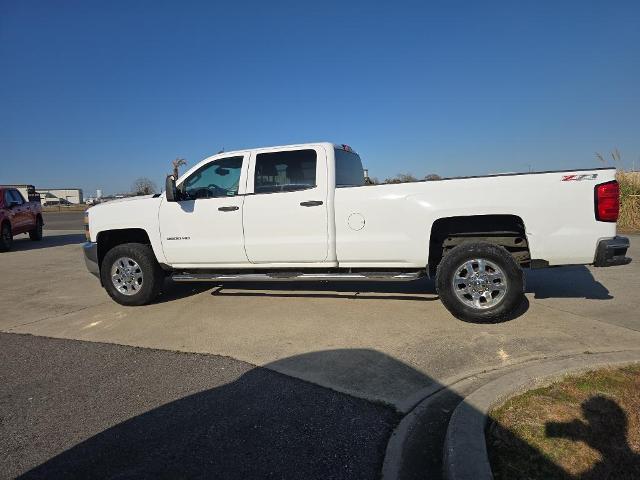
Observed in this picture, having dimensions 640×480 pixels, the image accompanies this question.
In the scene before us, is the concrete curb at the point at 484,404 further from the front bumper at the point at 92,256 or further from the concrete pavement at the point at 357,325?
→ the front bumper at the point at 92,256

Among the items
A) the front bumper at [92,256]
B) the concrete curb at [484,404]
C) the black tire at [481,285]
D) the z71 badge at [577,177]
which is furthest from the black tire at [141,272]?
the z71 badge at [577,177]

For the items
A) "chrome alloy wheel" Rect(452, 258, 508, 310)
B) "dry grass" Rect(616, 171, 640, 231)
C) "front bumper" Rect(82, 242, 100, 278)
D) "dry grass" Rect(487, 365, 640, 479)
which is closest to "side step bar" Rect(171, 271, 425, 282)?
"chrome alloy wheel" Rect(452, 258, 508, 310)

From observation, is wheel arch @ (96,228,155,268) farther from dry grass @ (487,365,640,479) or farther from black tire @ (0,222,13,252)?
black tire @ (0,222,13,252)

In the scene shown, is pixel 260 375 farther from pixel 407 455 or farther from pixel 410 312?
pixel 410 312

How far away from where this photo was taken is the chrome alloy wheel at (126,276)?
5887 millimetres

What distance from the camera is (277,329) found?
4723mm

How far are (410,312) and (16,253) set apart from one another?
12.5m

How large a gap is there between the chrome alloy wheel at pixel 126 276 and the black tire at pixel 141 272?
0.05 ft

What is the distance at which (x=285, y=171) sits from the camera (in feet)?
17.9

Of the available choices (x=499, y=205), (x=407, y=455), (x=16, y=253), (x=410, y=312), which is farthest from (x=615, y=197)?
(x=16, y=253)

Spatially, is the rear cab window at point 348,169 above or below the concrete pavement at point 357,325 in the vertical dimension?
above

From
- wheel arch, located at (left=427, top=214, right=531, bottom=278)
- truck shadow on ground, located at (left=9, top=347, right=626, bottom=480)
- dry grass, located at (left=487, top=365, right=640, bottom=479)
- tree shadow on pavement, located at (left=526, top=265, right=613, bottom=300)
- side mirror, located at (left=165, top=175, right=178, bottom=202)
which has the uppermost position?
side mirror, located at (left=165, top=175, right=178, bottom=202)

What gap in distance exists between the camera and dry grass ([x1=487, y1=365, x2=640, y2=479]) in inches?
87.0

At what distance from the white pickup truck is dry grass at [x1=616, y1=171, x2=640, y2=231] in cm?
1149
